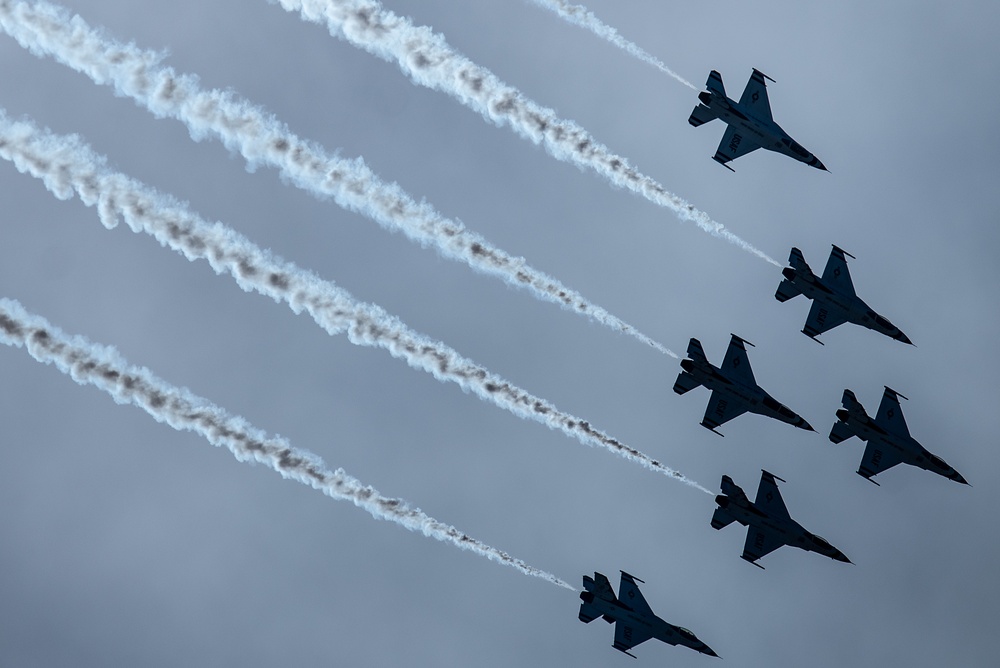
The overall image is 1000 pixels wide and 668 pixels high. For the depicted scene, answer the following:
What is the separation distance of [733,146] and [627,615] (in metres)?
24.7

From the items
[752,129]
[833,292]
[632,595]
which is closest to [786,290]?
[833,292]

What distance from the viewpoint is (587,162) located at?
59.5m

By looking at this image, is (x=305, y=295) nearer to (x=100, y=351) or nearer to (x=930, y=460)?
(x=100, y=351)

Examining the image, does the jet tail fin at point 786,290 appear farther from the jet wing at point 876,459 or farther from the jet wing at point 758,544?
the jet wing at point 758,544

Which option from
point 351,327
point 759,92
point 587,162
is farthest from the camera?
point 759,92

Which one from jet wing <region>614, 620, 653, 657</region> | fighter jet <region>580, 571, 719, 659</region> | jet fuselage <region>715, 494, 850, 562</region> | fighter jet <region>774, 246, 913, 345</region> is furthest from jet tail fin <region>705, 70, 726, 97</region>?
jet wing <region>614, 620, 653, 657</region>

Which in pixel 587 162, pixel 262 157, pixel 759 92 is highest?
pixel 759 92

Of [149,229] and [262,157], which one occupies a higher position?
[262,157]

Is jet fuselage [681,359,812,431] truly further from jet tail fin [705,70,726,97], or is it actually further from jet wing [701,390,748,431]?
jet tail fin [705,70,726,97]

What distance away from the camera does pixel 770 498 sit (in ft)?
230

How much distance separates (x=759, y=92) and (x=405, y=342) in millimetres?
23082

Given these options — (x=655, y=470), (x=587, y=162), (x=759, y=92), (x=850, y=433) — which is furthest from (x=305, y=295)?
(x=850, y=433)

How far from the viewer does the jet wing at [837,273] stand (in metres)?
66.8

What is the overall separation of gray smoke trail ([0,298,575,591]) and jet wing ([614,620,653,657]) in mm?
16425
